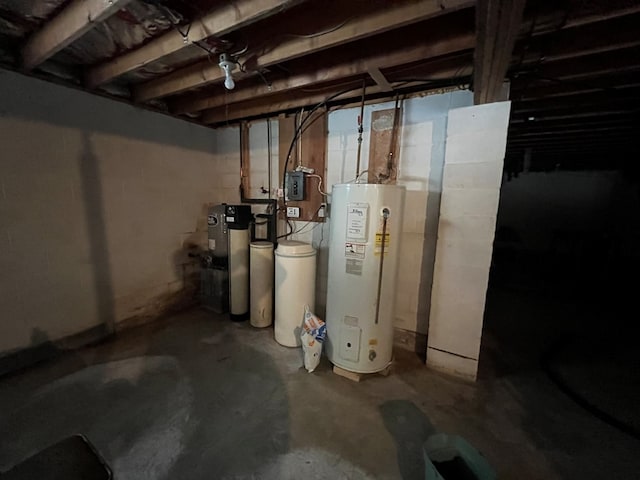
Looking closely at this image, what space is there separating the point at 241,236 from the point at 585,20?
2910 mm

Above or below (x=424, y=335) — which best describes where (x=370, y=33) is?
above

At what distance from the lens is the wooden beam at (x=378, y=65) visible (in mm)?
1575

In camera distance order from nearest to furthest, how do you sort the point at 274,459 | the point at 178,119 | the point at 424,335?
the point at 274,459, the point at 424,335, the point at 178,119

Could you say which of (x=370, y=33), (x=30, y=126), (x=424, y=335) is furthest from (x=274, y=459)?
(x=30, y=126)

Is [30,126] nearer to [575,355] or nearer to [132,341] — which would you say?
[132,341]

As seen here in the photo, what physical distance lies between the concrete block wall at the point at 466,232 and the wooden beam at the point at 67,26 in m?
2.10

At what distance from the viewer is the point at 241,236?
9.67 ft

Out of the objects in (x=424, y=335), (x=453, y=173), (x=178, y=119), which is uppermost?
(x=178, y=119)

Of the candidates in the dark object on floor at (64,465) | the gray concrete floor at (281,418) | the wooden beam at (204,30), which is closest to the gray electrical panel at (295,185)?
the wooden beam at (204,30)

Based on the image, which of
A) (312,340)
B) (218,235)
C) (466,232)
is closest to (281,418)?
(312,340)

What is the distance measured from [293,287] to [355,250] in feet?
2.65

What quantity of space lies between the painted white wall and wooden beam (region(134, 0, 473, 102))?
73cm

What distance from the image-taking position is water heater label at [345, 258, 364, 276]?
1941 millimetres

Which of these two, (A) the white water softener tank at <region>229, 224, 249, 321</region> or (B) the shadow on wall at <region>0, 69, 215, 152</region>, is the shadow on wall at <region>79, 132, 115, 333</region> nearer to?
(B) the shadow on wall at <region>0, 69, 215, 152</region>
